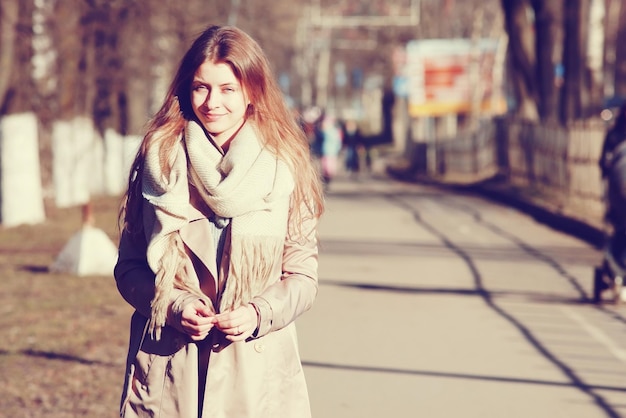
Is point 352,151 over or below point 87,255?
below

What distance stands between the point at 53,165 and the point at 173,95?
869 inches

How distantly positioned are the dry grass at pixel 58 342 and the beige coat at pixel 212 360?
10.6ft

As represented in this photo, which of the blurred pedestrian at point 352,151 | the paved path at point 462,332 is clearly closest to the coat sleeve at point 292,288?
the paved path at point 462,332

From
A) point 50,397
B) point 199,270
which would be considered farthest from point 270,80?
point 50,397

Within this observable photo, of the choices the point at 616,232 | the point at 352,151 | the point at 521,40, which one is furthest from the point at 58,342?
the point at 352,151

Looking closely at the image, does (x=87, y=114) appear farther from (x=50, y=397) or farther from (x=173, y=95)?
(x=173, y=95)

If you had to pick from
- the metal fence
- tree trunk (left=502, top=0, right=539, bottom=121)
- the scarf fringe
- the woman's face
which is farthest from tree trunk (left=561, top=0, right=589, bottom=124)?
the scarf fringe

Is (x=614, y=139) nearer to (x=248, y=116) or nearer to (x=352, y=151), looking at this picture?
(x=248, y=116)

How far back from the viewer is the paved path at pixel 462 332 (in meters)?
7.31

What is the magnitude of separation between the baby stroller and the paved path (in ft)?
0.69

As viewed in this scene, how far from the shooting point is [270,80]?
3705 mm

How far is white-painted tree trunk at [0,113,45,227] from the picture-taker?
1964 centimetres

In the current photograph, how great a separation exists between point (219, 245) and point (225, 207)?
0.14 metres

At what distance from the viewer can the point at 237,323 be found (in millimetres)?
3420
